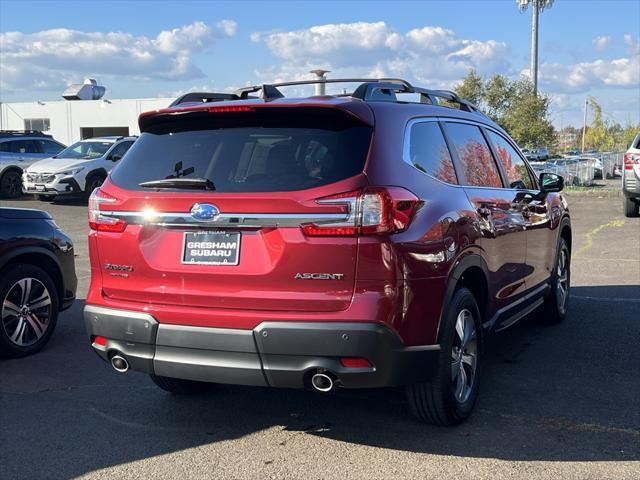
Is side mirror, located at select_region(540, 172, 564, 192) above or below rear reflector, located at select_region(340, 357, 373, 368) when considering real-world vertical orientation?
above

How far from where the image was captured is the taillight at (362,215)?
346 cm

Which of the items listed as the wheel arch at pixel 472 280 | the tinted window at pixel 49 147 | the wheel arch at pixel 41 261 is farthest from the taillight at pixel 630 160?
the tinted window at pixel 49 147

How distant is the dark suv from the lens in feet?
11.4

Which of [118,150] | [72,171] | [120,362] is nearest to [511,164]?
[120,362]

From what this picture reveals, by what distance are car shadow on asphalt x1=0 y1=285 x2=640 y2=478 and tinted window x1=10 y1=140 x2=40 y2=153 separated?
17733mm

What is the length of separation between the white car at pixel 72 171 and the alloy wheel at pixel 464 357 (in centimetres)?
1600

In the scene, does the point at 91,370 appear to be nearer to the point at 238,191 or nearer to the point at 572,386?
the point at 238,191

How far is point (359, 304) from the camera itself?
3.47 metres

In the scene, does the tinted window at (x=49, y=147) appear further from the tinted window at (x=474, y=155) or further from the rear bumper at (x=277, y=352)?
the rear bumper at (x=277, y=352)

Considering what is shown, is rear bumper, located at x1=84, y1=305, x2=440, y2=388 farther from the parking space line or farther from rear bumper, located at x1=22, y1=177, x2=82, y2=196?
rear bumper, located at x1=22, y1=177, x2=82, y2=196

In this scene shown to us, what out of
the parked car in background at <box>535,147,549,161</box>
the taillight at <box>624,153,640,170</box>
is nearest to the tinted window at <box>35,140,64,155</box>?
the taillight at <box>624,153,640,170</box>

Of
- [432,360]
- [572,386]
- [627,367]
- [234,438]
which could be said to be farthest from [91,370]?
[627,367]

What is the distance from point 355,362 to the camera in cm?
352

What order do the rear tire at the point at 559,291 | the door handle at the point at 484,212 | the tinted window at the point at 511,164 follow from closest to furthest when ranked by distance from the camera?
the door handle at the point at 484,212
the tinted window at the point at 511,164
the rear tire at the point at 559,291
